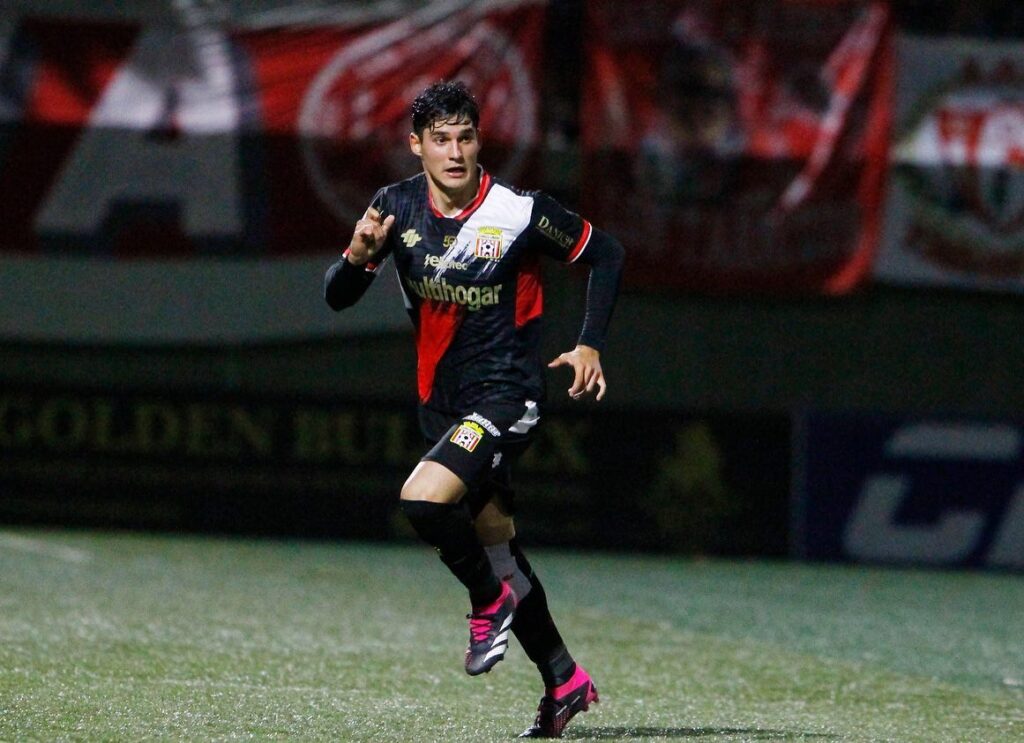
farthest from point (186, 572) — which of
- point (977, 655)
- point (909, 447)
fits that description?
point (909, 447)

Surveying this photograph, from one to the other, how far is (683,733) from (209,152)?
388 inches

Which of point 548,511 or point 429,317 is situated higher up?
point 429,317

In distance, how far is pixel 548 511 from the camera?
14148mm

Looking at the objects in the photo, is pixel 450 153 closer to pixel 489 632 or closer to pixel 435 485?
pixel 435 485

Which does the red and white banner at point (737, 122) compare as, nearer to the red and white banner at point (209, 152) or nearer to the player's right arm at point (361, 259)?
the red and white banner at point (209, 152)

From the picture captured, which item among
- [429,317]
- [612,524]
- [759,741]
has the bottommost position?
[612,524]

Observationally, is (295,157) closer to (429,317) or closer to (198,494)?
(198,494)

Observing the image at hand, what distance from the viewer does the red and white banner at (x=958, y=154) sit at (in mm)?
15539

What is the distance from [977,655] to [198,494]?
721cm

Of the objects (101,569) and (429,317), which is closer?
(429,317)

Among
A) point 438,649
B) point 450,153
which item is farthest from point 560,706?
point 438,649

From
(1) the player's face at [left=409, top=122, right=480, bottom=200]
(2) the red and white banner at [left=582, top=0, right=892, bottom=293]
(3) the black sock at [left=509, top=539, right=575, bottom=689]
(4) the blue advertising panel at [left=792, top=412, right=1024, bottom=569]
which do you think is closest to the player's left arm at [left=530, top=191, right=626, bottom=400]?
(1) the player's face at [left=409, top=122, right=480, bottom=200]

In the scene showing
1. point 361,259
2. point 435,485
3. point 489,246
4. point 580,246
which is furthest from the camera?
point 580,246

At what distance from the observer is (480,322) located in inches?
213
